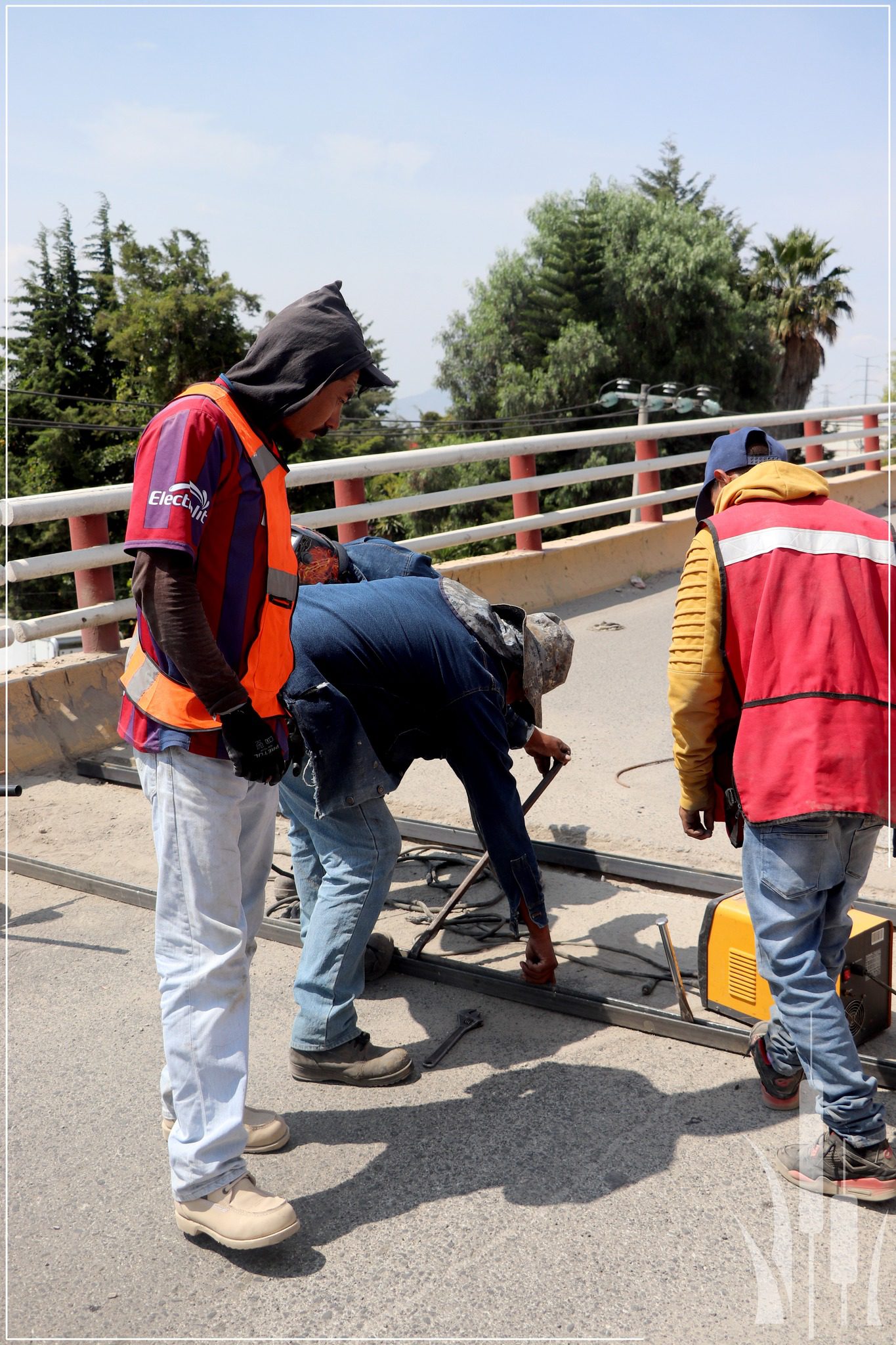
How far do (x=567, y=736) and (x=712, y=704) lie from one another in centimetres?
356

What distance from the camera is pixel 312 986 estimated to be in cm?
338

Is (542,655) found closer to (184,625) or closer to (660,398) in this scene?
(184,625)

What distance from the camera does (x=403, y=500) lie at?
26.1 ft

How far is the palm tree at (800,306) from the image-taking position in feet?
154

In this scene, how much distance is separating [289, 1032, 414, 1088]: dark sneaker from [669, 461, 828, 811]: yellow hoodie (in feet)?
3.87

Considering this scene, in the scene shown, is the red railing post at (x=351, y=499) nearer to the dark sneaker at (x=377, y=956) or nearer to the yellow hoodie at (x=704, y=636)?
the dark sneaker at (x=377, y=956)

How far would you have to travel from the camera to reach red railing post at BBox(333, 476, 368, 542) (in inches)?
299

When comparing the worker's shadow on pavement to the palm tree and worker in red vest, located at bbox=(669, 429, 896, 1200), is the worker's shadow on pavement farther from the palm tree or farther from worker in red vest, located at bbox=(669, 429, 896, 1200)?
the palm tree

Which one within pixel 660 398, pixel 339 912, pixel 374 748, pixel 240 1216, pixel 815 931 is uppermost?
pixel 660 398

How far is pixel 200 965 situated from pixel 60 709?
12.5ft

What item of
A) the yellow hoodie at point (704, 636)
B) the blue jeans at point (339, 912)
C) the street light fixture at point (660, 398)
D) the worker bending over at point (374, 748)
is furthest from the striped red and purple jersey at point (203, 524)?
the street light fixture at point (660, 398)

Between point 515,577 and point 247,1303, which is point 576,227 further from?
point 247,1303

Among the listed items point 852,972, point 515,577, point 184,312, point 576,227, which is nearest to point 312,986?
point 852,972

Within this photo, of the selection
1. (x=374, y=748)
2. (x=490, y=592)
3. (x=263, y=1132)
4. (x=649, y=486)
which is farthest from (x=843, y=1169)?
(x=649, y=486)
